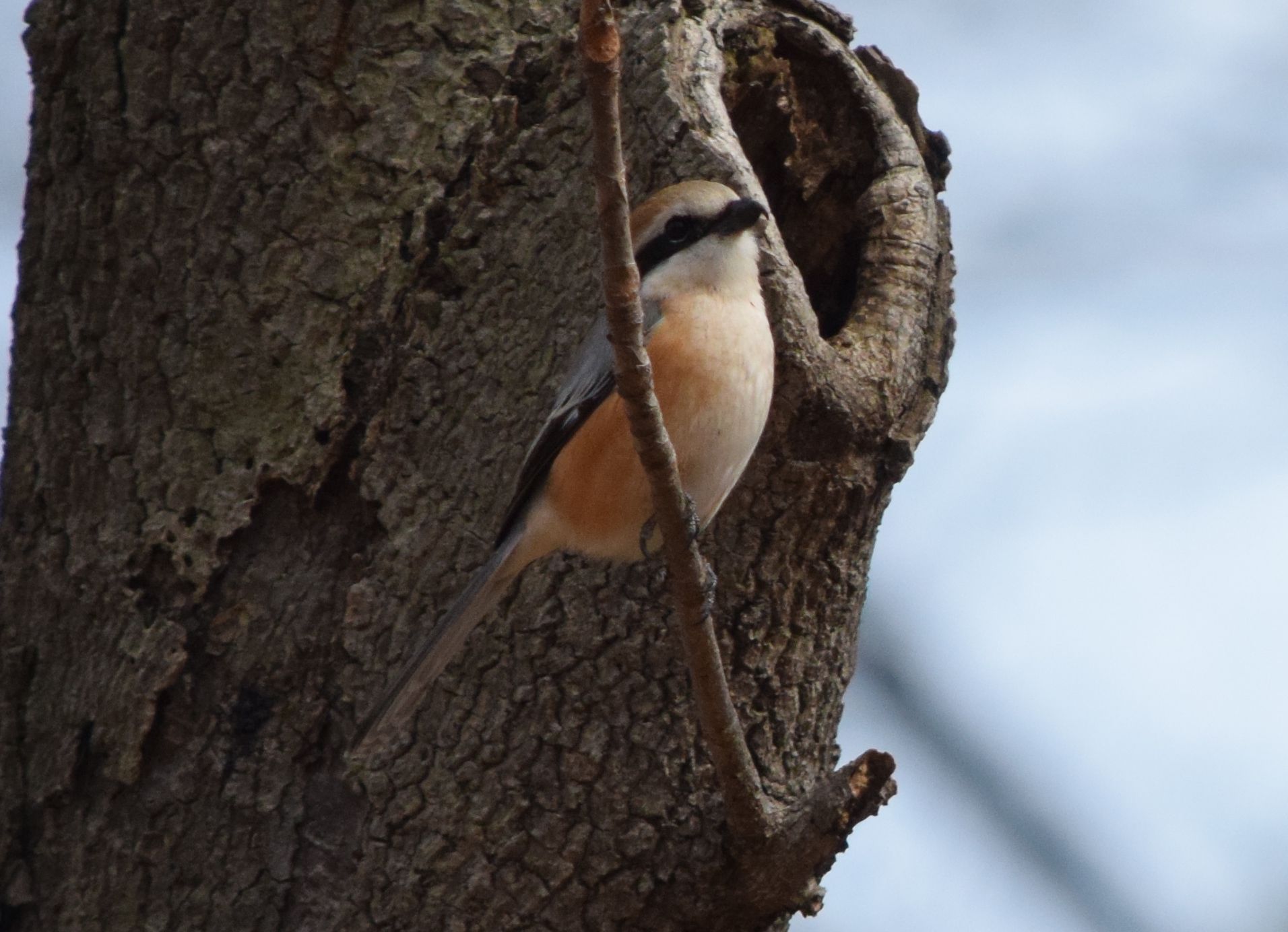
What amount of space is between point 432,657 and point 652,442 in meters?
0.77

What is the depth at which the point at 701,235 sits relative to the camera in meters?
3.15

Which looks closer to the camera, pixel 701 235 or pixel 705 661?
pixel 705 661

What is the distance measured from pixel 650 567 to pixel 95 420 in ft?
4.23

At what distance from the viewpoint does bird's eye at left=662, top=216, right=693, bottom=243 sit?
3.17m

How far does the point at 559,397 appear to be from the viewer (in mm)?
2998

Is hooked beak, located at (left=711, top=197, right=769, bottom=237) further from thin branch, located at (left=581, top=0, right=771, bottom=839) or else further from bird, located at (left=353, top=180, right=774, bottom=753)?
thin branch, located at (left=581, top=0, right=771, bottom=839)

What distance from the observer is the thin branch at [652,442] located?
1890 mm

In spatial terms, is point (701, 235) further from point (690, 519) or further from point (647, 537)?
point (690, 519)

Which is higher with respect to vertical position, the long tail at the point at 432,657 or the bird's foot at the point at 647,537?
the bird's foot at the point at 647,537

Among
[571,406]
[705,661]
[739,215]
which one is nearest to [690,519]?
[705,661]

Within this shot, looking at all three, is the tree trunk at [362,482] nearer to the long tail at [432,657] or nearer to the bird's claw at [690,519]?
the long tail at [432,657]

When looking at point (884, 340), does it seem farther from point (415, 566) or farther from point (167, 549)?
point (167, 549)

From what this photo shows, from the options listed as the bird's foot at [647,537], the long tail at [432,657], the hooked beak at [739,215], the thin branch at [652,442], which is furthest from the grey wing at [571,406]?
the thin branch at [652,442]

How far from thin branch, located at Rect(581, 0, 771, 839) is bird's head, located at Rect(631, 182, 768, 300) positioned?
744 millimetres
